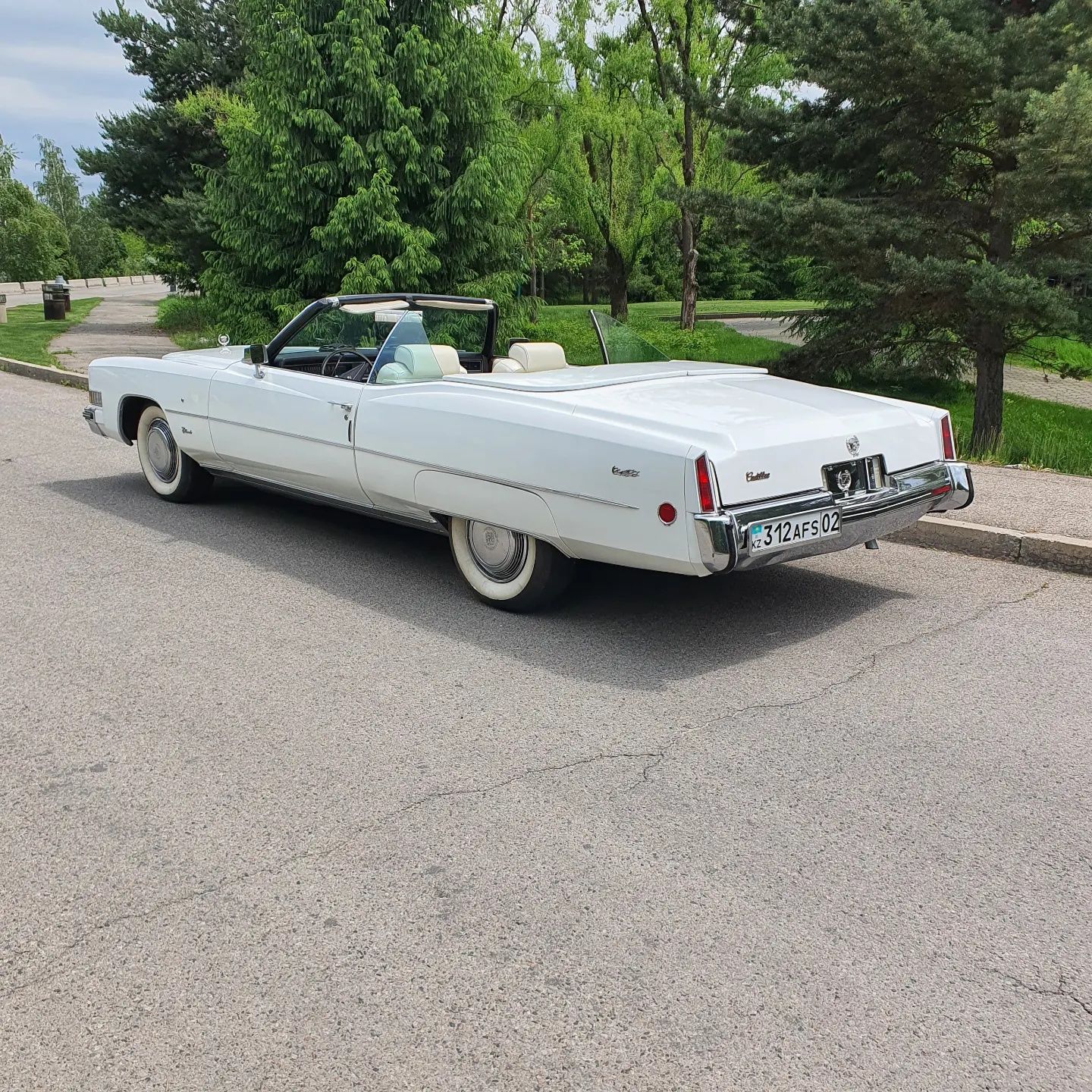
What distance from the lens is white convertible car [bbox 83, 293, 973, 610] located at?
15.1ft

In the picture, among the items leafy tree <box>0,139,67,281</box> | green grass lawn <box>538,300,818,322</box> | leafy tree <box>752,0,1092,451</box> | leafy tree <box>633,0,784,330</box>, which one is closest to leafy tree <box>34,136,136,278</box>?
leafy tree <box>0,139,67,281</box>

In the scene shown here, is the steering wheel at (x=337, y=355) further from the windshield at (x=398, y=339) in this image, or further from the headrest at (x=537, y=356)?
the headrest at (x=537, y=356)

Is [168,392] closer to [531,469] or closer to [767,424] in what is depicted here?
[531,469]

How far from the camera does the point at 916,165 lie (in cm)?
1428

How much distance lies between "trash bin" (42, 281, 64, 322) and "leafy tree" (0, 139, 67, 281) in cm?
4535

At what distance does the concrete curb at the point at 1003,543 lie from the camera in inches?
249

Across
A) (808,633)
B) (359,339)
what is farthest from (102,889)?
(359,339)

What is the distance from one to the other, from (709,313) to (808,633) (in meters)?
35.3

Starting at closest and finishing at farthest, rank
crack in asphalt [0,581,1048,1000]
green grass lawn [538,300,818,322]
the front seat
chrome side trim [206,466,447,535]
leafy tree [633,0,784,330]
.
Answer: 1. crack in asphalt [0,581,1048,1000]
2. chrome side trim [206,466,447,535]
3. the front seat
4. leafy tree [633,0,784,330]
5. green grass lawn [538,300,818,322]

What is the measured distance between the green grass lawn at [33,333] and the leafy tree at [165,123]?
3.23 meters

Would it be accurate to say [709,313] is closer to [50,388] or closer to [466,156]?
[466,156]

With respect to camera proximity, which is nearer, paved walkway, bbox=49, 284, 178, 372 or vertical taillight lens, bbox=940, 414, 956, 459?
vertical taillight lens, bbox=940, 414, 956, 459

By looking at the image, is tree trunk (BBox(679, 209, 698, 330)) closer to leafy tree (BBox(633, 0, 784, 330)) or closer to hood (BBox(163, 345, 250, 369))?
leafy tree (BBox(633, 0, 784, 330))

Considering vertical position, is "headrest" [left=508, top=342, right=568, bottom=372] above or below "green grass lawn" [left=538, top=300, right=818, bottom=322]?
above
